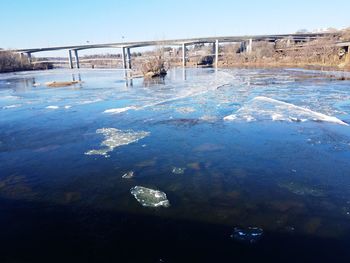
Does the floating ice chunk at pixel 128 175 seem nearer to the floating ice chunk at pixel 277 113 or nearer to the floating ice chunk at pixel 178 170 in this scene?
the floating ice chunk at pixel 178 170

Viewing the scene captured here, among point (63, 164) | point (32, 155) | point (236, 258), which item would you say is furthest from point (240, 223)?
point (32, 155)

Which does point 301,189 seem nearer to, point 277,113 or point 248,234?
point 248,234

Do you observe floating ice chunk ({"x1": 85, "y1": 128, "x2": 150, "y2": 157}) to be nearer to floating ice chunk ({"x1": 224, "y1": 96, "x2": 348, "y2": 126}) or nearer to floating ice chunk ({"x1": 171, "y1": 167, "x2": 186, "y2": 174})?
floating ice chunk ({"x1": 171, "y1": 167, "x2": 186, "y2": 174})

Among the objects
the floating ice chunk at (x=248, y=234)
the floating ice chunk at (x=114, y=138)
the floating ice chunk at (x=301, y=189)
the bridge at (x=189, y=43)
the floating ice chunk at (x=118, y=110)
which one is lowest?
the floating ice chunk at (x=248, y=234)

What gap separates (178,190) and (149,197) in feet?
2.69

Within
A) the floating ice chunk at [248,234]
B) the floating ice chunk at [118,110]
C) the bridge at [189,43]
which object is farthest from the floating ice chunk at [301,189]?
the bridge at [189,43]

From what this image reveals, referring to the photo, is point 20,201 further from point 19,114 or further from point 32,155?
point 19,114

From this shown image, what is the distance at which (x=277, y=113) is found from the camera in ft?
54.7

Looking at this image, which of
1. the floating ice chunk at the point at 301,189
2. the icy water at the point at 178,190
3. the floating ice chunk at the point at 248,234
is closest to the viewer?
the icy water at the point at 178,190

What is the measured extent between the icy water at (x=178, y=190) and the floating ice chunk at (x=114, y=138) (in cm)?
4

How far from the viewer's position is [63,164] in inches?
399

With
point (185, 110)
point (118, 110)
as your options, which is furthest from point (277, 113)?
point (118, 110)

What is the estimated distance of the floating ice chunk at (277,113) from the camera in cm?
1531

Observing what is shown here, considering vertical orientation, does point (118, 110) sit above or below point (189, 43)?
below
